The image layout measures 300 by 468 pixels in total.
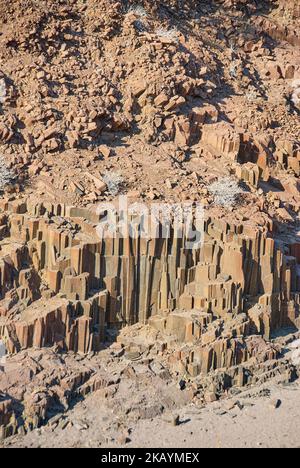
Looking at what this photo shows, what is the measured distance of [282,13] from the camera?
22.5m

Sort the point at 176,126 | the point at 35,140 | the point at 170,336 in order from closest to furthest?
the point at 170,336, the point at 35,140, the point at 176,126

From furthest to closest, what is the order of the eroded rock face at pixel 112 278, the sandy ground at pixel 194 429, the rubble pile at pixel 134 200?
the eroded rock face at pixel 112 278, the rubble pile at pixel 134 200, the sandy ground at pixel 194 429

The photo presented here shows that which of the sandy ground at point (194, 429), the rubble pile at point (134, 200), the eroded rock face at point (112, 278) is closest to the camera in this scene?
the sandy ground at point (194, 429)

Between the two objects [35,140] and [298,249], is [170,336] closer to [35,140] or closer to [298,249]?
[298,249]

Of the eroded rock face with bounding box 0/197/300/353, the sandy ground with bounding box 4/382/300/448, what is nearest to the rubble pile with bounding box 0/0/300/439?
the eroded rock face with bounding box 0/197/300/353

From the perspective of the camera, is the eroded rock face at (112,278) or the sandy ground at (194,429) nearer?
the sandy ground at (194,429)

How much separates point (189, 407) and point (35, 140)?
7.14 metres

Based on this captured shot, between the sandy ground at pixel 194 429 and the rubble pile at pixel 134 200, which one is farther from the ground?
the rubble pile at pixel 134 200

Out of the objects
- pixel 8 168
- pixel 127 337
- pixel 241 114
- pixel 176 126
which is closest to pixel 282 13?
pixel 241 114

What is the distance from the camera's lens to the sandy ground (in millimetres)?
11906

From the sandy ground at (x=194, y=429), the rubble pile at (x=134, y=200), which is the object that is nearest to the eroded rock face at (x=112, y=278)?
the rubble pile at (x=134, y=200)

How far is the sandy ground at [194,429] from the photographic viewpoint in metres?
11.9

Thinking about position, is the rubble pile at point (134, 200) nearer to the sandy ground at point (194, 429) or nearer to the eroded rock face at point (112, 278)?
the eroded rock face at point (112, 278)

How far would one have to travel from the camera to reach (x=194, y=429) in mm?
12406
